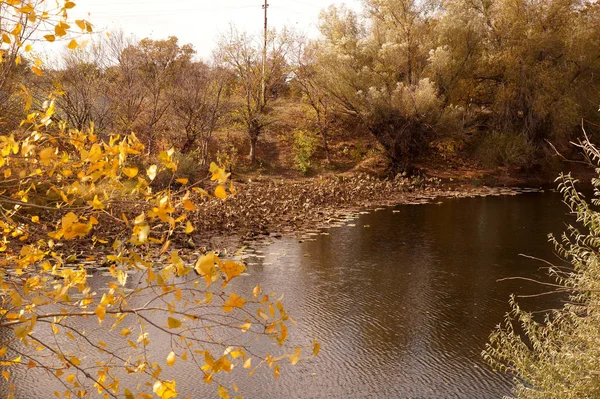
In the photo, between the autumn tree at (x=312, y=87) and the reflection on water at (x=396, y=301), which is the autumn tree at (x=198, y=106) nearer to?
the autumn tree at (x=312, y=87)

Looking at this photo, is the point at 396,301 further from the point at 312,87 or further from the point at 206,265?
the point at 312,87

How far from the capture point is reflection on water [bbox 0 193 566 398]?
614 centimetres

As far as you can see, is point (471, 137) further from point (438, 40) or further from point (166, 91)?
point (166, 91)

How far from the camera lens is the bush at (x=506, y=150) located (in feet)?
78.8

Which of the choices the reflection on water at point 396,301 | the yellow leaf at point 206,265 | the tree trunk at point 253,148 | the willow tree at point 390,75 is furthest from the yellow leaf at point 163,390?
the tree trunk at point 253,148

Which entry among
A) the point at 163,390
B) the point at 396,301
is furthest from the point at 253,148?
the point at 163,390

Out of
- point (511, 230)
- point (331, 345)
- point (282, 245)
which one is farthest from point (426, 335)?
point (511, 230)

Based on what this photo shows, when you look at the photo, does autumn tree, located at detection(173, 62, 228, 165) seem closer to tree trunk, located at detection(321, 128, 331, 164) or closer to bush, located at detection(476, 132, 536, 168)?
tree trunk, located at detection(321, 128, 331, 164)

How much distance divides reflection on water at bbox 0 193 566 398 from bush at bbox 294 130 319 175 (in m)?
9.59

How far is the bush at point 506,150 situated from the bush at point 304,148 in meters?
7.32

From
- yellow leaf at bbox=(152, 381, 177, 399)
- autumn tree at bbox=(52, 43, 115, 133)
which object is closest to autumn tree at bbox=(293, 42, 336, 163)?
autumn tree at bbox=(52, 43, 115, 133)

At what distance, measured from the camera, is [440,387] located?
19.9ft

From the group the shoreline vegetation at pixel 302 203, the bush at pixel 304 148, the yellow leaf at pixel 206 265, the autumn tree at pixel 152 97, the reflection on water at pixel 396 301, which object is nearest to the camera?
the yellow leaf at pixel 206 265

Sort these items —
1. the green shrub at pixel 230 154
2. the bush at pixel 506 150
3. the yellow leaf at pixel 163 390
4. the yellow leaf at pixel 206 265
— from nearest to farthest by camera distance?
the yellow leaf at pixel 206 265 → the yellow leaf at pixel 163 390 → the bush at pixel 506 150 → the green shrub at pixel 230 154
